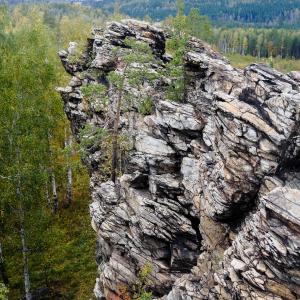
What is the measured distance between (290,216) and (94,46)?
121 feet

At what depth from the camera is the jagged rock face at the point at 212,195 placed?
15744mm

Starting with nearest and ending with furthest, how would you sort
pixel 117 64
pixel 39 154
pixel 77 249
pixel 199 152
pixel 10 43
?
pixel 199 152
pixel 39 154
pixel 77 249
pixel 117 64
pixel 10 43

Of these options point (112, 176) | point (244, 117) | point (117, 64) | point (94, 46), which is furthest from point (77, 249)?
point (244, 117)

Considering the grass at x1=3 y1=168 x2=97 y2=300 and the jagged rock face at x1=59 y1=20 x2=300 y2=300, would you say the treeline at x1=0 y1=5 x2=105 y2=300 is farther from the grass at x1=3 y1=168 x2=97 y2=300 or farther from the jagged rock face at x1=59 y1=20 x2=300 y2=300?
the jagged rock face at x1=59 y1=20 x2=300 y2=300

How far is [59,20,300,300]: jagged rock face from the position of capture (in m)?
15.7

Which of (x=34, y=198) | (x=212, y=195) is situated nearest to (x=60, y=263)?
(x=34, y=198)

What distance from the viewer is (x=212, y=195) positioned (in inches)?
829

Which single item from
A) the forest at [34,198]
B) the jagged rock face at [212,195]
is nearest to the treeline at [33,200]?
the forest at [34,198]

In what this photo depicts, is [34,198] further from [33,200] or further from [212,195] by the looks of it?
[212,195]

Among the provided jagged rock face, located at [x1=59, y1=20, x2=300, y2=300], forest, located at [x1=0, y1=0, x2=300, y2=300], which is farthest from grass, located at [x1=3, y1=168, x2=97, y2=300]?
jagged rock face, located at [x1=59, y1=20, x2=300, y2=300]

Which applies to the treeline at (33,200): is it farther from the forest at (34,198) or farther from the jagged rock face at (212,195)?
the jagged rock face at (212,195)

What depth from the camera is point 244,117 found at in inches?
777

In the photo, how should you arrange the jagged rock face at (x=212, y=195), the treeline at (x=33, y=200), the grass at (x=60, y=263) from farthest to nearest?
1. the grass at (x=60, y=263)
2. the treeline at (x=33, y=200)
3. the jagged rock face at (x=212, y=195)

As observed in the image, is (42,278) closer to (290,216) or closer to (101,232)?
(101,232)
